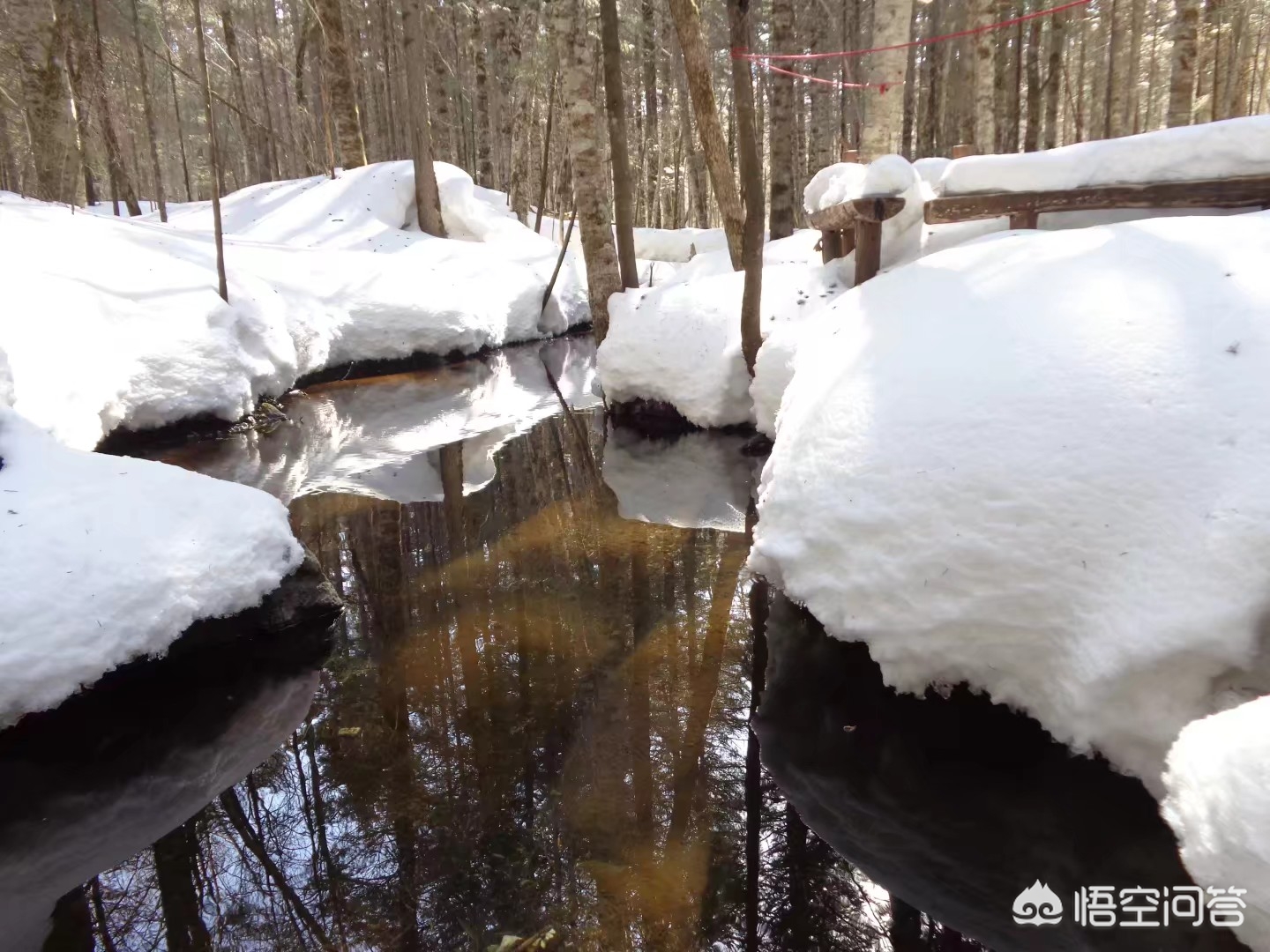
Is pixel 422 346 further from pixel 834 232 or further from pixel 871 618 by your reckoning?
pixel 871 618

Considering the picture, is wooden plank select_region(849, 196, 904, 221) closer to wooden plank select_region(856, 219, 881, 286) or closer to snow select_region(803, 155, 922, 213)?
snow select_region(803, 155, 922, 213)

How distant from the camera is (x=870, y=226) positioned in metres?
6.82

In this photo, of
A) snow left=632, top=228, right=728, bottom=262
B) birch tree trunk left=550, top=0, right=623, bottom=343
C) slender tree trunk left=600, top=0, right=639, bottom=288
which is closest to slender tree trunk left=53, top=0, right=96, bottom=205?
birch tree trunk left=550, top=0, right=623, bottom=343

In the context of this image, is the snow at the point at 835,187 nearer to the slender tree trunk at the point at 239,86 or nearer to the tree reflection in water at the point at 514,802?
the tree reflection in water at the point at 514,802

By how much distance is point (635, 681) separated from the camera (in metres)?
4.02

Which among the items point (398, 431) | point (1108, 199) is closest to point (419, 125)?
point (398, 431)

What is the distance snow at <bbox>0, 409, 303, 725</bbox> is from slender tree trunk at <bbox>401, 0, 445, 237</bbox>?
11.9 metres

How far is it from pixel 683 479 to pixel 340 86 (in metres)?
13.3

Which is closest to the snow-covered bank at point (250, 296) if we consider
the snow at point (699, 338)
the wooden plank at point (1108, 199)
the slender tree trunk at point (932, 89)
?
the snow at point (699, 338)

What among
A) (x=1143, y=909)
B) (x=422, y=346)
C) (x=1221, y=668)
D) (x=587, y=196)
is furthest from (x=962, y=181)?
(x=422, y=346)

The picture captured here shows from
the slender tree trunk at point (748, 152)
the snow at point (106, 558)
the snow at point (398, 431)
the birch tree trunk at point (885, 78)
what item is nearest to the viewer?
the snow at point (106, 558)

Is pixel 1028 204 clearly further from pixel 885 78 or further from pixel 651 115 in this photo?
pixel 651 115

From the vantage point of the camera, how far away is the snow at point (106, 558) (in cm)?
347

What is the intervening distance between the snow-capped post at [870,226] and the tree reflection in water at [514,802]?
318 cm
